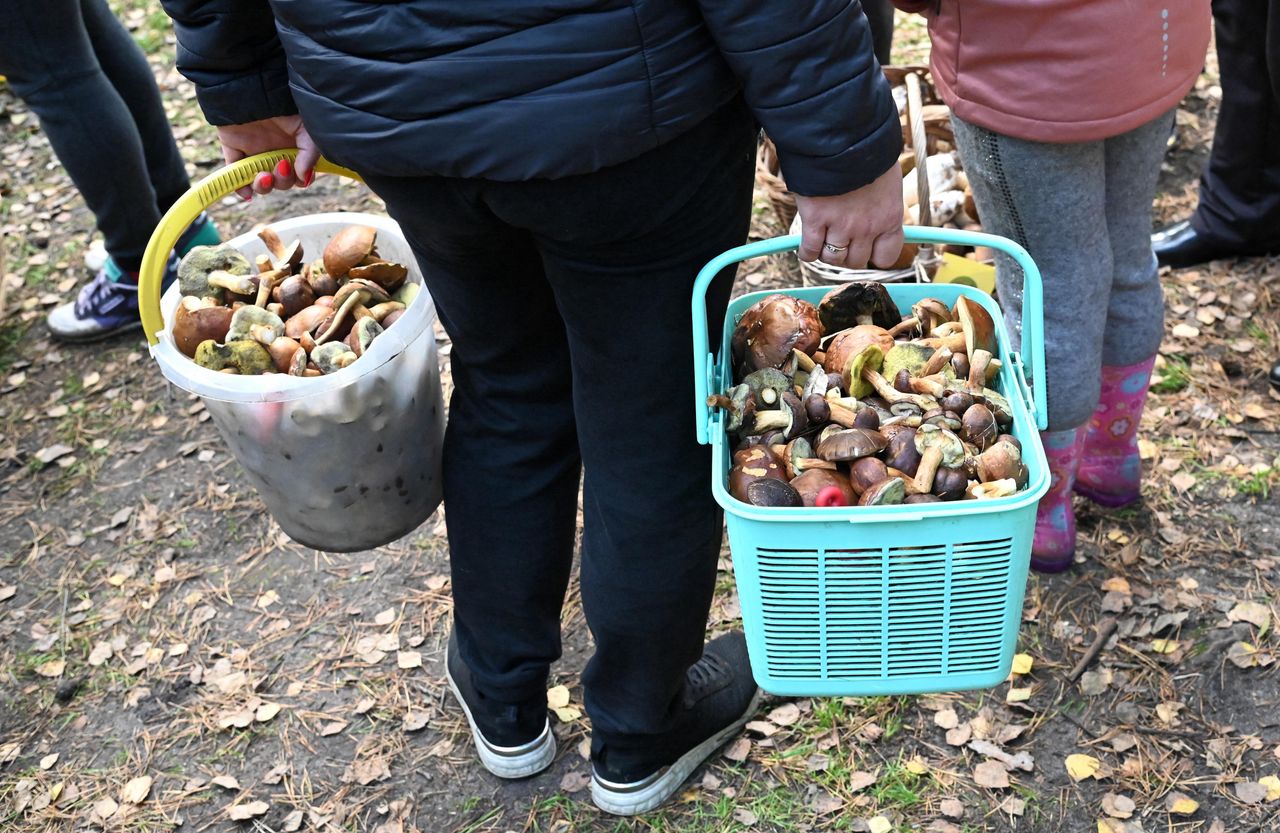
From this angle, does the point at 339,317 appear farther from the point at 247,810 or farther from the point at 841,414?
the point at 247,810

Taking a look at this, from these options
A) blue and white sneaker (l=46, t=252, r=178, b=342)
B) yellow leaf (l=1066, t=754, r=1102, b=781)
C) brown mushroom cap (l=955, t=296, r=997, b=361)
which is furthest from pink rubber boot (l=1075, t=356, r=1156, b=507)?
blue and white sneaker (l=46, t=252, r=178, b=342)

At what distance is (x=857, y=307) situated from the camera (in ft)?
6.10

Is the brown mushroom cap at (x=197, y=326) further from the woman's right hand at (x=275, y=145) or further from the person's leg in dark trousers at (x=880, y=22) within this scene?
the person's leg in dark trousers at (x=880, y=22)

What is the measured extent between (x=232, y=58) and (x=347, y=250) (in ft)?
1.48

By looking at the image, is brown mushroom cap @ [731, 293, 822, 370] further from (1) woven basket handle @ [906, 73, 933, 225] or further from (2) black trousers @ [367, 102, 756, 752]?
(1) woven basket handle @ [906, 73, 933, 225]

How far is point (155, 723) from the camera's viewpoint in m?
2.65

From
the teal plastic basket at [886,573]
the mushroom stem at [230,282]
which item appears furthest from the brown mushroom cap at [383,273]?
the teal plastic basket at [886,573]

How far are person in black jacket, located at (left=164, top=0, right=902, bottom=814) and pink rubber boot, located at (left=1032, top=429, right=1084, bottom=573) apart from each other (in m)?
0.89

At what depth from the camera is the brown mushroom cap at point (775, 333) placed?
1.80m

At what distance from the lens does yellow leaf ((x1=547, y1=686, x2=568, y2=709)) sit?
2.56 meters

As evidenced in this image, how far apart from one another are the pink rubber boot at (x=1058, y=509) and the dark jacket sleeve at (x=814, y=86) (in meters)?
1.15

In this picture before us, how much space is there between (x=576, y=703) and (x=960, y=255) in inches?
69.2

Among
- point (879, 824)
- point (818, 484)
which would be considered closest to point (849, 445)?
point (818, 484)

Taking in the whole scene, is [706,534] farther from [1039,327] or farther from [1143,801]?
[1143,801]
